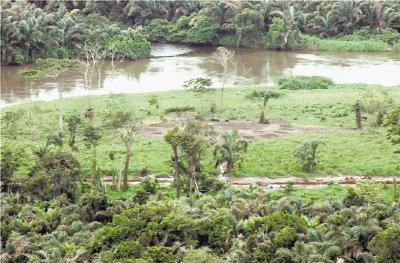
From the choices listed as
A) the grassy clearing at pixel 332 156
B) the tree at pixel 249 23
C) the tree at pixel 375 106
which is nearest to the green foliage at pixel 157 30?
the tree at pixel 249 23

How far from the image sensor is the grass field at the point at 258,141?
29.5 metres

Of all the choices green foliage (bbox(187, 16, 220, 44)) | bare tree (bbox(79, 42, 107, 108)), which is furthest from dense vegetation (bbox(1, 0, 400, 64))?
bare tree (bbox(79, 42, 107, 108))

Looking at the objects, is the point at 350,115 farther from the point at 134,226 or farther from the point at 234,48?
the point at 234,48

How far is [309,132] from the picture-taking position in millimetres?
34594

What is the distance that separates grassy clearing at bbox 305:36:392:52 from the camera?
59.9m

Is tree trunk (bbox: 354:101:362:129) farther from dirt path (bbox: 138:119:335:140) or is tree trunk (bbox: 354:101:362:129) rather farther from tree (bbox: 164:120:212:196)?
tree (bbox: 164:120:212:196)

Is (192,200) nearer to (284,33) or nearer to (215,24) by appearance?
(284,33)

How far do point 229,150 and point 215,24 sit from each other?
35058 millimetres

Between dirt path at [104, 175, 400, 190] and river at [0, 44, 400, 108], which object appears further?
river at [0, 44, 400, 108]

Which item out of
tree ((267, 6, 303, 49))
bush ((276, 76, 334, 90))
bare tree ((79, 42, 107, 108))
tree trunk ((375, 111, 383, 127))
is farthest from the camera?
tree ((267, 6, 303, 49))

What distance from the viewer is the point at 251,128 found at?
35.3 metres

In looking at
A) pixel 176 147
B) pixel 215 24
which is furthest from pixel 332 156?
pixel 215 24

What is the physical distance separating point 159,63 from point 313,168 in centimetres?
2851

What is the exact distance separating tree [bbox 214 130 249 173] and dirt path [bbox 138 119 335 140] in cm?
428
